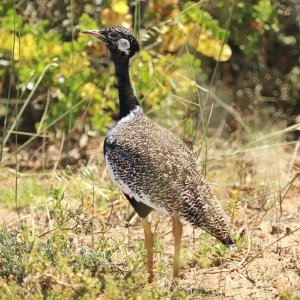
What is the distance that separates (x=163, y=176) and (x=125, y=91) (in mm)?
810

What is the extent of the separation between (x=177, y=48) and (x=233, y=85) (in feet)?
4.31

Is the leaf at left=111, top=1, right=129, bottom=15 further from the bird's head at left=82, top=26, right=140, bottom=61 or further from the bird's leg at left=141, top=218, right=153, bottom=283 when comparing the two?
the bird's leg at left=141, top=218, right=153, bottom=283

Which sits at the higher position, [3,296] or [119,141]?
[119,141]

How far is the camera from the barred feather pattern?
4.68m

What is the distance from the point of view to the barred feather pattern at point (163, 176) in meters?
4.68

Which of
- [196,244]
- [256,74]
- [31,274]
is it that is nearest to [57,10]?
[256,74]

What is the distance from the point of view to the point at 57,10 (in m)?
8.02

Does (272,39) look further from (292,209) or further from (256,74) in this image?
(292,209)

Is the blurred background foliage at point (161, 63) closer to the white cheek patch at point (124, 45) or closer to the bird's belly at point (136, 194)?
the white cheek patch at point (124, 45)

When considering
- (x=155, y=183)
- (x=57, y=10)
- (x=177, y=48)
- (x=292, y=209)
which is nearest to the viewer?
(x=155, y=183)

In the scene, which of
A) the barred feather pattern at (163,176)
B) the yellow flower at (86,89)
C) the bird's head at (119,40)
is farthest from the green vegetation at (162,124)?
the barred feather pattern at (163,176)

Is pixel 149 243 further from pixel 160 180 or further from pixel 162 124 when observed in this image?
Answer: pixel 162 124

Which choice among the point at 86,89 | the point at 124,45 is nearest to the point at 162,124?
the point at 86,89

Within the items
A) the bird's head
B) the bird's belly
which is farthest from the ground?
the bird's head
